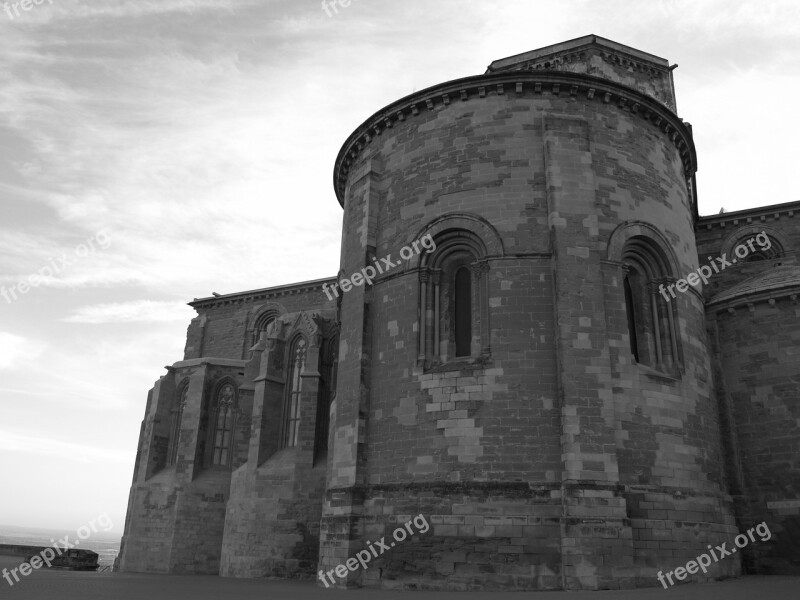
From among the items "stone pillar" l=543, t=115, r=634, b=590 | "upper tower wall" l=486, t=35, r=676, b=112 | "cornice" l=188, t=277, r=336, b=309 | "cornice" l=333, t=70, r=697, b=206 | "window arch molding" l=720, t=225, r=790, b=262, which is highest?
"upper tower wall" l=486, t=35, r=676, b=112

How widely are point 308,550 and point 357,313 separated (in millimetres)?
7512

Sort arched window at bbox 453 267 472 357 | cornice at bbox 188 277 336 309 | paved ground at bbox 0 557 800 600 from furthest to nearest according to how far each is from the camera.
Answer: cornice at bbox 188 277 336 309 < arched window at bbox 453 267 472 357 < paved ground at bbox 0 557 800 600

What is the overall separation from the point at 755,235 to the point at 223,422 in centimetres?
1939

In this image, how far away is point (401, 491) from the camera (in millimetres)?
12969

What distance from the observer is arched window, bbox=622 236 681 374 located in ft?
46.2

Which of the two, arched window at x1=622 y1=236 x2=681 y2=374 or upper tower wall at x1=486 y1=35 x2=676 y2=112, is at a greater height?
upper tower wall at x1=486 y1=35 x2=676 y2=112

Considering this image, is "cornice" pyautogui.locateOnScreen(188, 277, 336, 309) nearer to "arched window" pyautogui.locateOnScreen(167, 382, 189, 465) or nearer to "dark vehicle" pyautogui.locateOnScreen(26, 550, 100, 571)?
"arched window" pyautogui.locateOnScreen(167, 382, 189, 465)

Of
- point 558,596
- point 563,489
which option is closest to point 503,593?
point 558,596

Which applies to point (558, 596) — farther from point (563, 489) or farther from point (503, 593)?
point (563, 489)

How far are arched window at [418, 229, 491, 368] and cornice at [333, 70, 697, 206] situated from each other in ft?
11.5

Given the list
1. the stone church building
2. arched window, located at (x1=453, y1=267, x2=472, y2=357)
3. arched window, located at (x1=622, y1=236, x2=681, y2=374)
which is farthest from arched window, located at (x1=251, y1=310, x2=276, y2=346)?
arched window, located at (x1=622, y1=236, x2=681, y2=374)

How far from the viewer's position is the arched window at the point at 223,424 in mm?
22875

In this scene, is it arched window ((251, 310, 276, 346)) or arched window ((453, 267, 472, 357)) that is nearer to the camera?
arched window ((453, 267, 472, 357))

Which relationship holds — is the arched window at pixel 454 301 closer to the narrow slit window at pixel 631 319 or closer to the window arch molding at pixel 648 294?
the window arch molding at pixel 648 294
